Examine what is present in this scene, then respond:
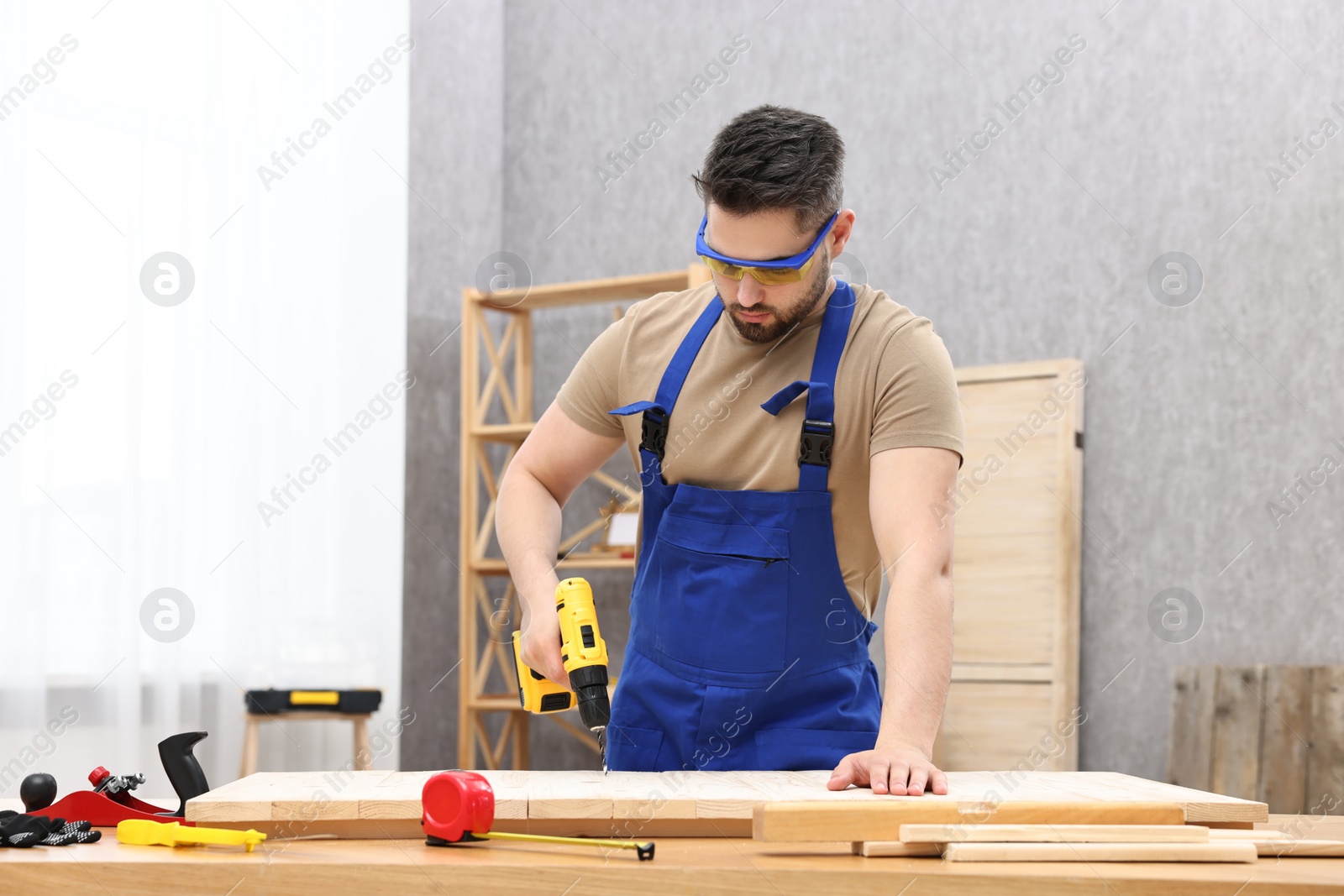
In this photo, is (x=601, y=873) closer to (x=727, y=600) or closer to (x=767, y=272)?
(x=727, y=600)

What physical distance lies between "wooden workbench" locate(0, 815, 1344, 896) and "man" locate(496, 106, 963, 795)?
49 cm

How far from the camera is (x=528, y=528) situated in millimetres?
1959

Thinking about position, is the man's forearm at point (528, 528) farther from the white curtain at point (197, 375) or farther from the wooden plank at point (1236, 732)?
the wooden plank at point (1236, 732)

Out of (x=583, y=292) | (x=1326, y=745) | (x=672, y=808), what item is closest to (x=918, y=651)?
(x=672, y=808)

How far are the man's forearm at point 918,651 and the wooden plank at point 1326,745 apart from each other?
206cm

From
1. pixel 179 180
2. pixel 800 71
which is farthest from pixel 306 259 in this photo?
pixel 800 71

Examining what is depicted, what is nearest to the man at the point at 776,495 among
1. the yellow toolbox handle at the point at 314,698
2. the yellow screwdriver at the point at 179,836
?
the yellow screwdriver at the point at 179,836

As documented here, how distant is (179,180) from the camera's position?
373 cm

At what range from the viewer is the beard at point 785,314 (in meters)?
1.77

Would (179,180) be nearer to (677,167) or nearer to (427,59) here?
(427,59)

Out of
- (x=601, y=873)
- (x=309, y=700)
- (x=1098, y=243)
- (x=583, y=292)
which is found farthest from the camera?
(x=583, y=292)

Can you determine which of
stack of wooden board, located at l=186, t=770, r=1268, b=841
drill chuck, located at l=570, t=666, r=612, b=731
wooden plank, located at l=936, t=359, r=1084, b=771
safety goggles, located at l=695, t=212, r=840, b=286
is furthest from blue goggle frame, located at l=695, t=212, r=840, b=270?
wooden plank, located at l=936, t=359, r=1084, b=771

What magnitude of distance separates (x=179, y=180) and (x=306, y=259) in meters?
0.51

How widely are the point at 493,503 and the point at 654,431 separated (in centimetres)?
272
